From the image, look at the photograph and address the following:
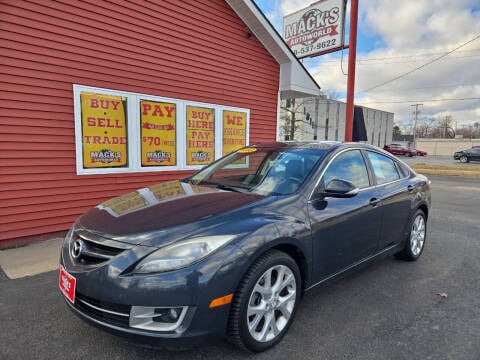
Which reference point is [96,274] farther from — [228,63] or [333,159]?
[228,63]

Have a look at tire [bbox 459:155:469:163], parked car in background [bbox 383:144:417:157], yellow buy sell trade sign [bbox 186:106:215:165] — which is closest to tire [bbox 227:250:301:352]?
yellow buy sell trade sign [bbox 186:106:215:165]

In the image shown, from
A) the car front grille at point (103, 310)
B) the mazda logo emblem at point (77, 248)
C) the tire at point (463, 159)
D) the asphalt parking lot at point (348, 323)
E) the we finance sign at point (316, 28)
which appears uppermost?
the we finance sign at point (316, 28)

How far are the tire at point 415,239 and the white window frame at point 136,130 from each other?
4.18m

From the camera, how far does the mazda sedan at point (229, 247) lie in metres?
1.94

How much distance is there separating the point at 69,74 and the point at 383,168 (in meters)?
4.62

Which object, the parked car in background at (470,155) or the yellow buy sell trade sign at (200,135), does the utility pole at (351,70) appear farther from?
the parked car in background at (470,155)

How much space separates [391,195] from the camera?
357cm

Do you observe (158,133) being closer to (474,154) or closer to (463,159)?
(474,154)

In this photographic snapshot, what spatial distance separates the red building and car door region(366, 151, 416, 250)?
12.9 ft

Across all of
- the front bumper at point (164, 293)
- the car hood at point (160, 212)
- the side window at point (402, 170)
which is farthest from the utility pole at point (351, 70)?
the front bumper at point (164, 293)

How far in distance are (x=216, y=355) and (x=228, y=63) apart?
620 centimetres

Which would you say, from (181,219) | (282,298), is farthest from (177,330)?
(282,298)

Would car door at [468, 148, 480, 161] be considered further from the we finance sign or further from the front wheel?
the we finance sign

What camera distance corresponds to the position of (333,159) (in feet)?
10.1
